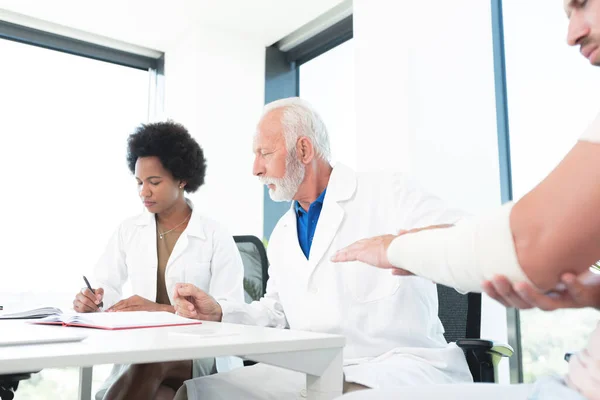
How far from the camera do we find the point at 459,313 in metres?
1.47

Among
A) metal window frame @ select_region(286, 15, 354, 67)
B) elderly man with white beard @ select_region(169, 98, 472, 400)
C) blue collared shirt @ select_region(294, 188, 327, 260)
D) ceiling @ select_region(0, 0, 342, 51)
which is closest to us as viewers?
elderly man with white beard @ select_region(169, 98, 472, 400)

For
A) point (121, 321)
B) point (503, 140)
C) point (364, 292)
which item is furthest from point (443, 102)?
point (121, 321)

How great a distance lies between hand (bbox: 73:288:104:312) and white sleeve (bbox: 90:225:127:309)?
339mm

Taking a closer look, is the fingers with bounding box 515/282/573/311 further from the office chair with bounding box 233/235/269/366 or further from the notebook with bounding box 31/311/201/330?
the office chair with bounding box 233/235/269/366

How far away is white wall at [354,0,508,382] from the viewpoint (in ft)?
8.48

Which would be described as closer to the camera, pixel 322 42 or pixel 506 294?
pixel 506 294

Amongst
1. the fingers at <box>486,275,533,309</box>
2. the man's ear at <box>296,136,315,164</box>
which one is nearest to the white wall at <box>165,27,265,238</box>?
the man's ear at <box>296,136,315,164</box>

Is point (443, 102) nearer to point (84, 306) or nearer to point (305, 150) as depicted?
point (305, 150)

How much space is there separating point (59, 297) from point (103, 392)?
2.15m

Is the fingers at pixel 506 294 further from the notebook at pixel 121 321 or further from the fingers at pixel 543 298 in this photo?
the notebook at pixel 121 321

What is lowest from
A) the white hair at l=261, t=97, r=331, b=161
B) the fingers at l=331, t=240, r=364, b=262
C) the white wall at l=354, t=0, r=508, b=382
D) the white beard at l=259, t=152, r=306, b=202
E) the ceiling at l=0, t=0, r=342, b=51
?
the fingers at l=331, t=240, r=364, b=262

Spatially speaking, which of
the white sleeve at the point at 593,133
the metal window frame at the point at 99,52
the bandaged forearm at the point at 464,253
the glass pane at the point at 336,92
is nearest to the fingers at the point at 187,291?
the bandaged forearm at the point at 464,253

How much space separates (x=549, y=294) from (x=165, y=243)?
1771 millimetres

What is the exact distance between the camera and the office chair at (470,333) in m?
1.25
